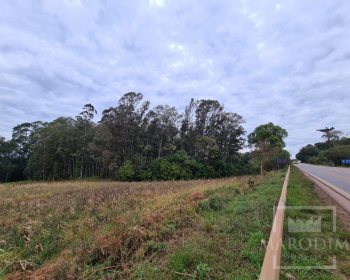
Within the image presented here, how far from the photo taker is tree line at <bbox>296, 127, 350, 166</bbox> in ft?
267

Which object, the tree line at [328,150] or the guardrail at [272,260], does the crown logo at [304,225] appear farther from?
the tree line at [328,150]

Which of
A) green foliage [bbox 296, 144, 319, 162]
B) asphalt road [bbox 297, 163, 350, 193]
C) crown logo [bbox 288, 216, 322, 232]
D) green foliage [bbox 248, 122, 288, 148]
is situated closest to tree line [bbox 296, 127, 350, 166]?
green foliage [bbox 296, 144, 319, 162]

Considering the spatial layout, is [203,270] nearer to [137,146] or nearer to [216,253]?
[216,253]

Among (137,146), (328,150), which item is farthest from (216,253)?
(328,150)

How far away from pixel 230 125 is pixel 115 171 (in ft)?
113

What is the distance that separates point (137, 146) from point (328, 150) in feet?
221

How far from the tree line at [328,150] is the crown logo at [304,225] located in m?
80.3

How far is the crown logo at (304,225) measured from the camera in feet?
18.3

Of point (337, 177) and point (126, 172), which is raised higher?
point (126, 172)

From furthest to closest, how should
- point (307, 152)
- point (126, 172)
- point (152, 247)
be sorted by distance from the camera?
point (307, 152) → point (126, 172) → point (152, 247)

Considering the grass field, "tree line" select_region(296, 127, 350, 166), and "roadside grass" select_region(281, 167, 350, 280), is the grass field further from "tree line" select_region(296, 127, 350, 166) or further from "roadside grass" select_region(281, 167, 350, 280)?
"tree line" select_region(296, 127, 350, 166)

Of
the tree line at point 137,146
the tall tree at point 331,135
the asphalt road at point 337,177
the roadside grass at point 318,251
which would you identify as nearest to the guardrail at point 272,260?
the roadside grass at point 318,251

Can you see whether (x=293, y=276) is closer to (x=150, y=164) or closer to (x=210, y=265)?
(x=210, y=265)

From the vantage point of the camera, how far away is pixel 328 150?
302ft
